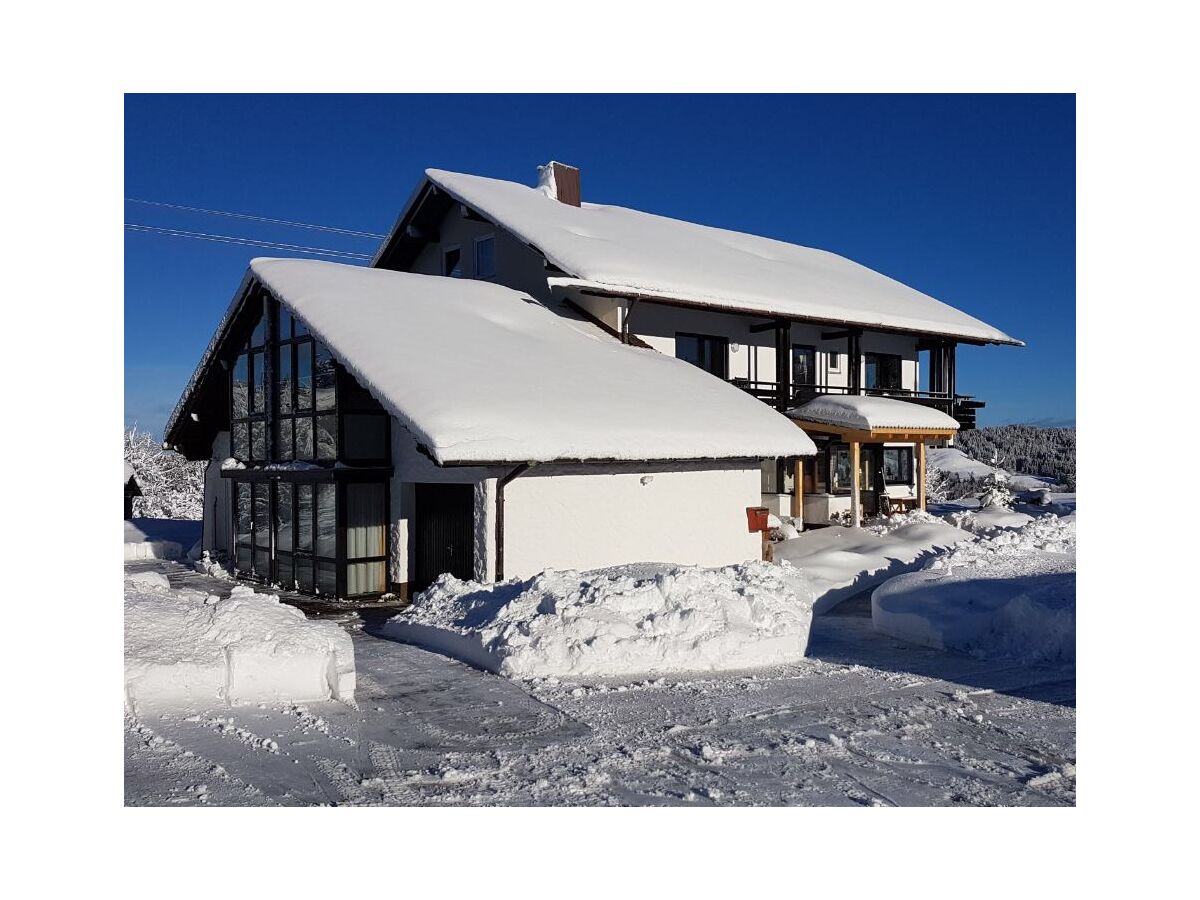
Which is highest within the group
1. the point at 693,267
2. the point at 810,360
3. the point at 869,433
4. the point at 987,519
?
the point at 693,267

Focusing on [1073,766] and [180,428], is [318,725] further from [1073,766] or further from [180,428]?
[180,428]

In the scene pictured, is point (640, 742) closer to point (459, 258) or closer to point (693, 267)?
point (693, 267)

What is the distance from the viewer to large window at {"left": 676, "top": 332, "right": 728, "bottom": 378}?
2059 centimetres

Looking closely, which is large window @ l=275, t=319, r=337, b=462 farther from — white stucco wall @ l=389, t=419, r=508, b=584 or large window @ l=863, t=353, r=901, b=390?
large window @ l=863, t=353, r=901, b=390

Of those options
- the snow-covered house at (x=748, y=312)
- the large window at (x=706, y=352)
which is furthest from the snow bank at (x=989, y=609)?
the large window at (x=706, y=352)

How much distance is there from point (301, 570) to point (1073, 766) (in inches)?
475

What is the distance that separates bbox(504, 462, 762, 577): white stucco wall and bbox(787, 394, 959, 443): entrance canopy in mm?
5091

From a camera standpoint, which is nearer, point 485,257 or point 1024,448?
point 485,257

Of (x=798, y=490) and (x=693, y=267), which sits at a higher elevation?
(x=693, y=267)

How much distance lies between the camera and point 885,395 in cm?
2433

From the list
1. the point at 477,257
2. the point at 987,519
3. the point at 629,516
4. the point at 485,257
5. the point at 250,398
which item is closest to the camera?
the point at 629,516

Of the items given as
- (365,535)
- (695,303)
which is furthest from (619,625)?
(695,303)

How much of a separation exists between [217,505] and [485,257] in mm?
7830

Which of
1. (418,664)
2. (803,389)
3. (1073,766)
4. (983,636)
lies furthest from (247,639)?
(803,389)
